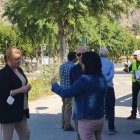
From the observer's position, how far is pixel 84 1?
2211 cm

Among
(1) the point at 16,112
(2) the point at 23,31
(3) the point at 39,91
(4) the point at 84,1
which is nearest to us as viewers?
(1) the point at 16,112

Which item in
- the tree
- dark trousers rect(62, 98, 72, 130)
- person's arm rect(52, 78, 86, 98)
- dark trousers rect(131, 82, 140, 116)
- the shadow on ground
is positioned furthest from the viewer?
the tree

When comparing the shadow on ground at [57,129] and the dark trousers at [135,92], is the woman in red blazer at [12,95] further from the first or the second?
the dark trousers at [135,92]

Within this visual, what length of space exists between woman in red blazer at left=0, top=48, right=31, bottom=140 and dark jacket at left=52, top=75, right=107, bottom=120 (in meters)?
0.70

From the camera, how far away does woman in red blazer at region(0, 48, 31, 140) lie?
19.7 ft

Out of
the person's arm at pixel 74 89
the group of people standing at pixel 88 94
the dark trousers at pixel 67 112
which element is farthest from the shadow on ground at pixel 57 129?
the person's arm at pixel 74 89

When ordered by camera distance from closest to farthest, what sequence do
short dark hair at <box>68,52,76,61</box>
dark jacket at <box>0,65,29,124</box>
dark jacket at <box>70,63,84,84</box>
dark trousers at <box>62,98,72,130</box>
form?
dark jacket at <box>0,65,29,124</box>
dark jacket at <box>70,63,84,84</box>
short dark hair at <box>68,52,76,61</box>
dark trousers at <box>62,98,72,130</box>

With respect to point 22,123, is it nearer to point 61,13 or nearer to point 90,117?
point 90,117

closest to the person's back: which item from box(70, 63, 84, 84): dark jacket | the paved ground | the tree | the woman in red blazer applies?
the woman in red blazer

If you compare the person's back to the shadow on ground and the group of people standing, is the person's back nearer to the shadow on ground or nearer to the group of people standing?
the group of people standing

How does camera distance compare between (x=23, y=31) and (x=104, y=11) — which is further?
(x=23, y=31)

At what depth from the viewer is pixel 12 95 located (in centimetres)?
601

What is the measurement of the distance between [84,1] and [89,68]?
55.6 feet

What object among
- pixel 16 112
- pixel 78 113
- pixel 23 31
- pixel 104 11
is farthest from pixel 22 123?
pixel 23 31
